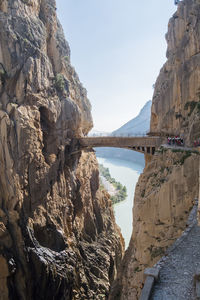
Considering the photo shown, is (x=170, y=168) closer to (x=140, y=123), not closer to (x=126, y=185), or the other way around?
(x=126, y=185)

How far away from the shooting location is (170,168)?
43.7ft

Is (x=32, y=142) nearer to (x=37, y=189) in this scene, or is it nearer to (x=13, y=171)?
(x=13, y=171)

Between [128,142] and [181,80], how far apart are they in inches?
311

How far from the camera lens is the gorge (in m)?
14.1

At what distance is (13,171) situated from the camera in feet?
62.9

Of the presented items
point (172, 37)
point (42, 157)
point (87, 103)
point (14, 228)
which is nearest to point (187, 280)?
point (14, 228)

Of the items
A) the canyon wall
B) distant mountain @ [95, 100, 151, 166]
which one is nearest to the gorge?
the canyon wall

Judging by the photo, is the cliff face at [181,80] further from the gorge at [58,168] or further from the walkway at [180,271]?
the walkway at [180,271]

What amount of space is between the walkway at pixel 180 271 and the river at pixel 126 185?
1228 inches

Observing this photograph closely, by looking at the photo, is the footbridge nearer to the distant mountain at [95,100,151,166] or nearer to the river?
the river

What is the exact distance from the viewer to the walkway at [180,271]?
6.49 m

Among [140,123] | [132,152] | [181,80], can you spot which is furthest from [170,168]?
[140,123]

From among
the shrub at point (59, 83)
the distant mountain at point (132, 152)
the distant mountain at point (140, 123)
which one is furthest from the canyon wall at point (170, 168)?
the distant mountain at point (140, 123)

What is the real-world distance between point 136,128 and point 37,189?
141m
